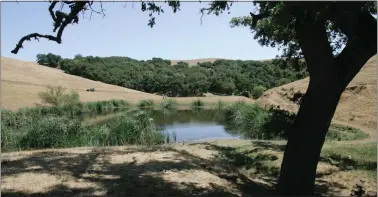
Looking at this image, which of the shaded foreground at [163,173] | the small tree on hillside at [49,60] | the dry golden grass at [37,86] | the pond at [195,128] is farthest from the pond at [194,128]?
the small tree on hillside at [49,60]

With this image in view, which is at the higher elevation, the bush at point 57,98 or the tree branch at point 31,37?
the tree branch at point 31,37

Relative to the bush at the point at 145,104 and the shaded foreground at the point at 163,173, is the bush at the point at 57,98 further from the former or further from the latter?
the shaded foreground at the point at 163,173

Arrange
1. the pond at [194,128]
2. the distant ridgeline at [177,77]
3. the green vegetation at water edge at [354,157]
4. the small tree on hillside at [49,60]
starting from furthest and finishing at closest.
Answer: the small tree on hillside at [49,60]
the distant ridgeline at [177,77]
the pond at [194,128]
the green vegetation at water edge at [354,157]

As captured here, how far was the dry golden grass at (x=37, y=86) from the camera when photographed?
53.8 meters

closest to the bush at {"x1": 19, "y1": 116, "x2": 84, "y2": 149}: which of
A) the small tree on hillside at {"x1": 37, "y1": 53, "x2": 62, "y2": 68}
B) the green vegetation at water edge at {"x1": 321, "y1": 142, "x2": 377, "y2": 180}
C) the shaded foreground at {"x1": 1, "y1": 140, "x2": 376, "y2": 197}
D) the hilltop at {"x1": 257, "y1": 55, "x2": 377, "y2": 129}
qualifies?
the shaded foreground at {"x1": 1, "y1": 140, "x2": 376, "y2": 197}

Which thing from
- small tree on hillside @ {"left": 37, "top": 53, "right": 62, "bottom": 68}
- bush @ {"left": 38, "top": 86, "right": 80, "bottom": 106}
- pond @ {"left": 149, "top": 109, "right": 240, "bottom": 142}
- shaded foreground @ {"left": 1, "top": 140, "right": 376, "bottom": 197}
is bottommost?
pond @ {"left": 149, "top": 109, "right": 240, "bottom": 142}

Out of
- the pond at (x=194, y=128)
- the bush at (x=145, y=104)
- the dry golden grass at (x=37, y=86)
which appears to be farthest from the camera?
the bush at (x=145, y=104)

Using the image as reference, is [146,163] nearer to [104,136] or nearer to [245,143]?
[245,143]

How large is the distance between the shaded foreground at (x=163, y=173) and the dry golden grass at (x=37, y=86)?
132 ft

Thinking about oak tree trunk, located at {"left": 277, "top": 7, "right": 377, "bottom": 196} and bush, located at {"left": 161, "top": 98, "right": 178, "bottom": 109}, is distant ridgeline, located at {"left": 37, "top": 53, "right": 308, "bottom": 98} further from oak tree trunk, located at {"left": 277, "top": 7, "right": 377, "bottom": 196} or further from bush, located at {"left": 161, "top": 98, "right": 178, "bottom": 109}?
oak tree trunk, located at {"left": 277, "top": 7, "right": 377, "bottom": 196}

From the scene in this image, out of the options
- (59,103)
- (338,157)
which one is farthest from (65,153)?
(59,103)

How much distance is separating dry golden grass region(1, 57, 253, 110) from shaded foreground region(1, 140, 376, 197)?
40.1 m

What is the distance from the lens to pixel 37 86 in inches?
2606

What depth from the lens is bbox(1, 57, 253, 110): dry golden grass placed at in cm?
5378
